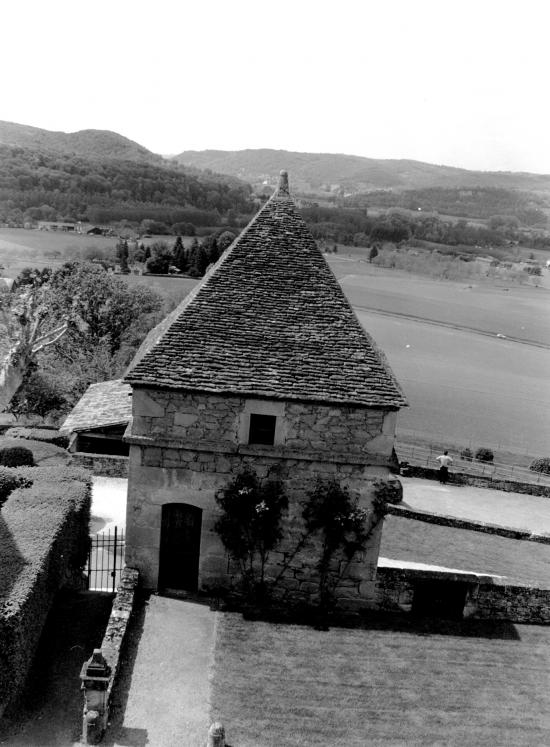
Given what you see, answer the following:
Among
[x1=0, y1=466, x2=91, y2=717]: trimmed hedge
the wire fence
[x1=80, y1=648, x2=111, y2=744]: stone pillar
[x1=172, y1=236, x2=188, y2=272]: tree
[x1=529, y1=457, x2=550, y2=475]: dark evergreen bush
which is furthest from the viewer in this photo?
[x1=172, y1=236, x2=188, y2=272]: tree

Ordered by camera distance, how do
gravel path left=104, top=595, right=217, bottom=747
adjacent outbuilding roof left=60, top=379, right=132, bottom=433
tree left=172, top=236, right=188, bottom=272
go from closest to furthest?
1. gravel path left=104, top=595, right=217, bottom=747
2. adjacent outbuilding roof left=60, top=379, right=132, bottom=433
3. tree left=172, top=236, right=188, bottom=272

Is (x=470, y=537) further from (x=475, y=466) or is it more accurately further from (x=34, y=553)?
(x=475, y=466)

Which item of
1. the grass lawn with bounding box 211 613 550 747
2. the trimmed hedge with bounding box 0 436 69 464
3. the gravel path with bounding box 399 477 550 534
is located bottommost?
the gravel path with bounding box 399 477 550 534

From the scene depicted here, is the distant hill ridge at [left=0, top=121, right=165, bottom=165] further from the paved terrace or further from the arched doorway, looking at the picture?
the arched doorway

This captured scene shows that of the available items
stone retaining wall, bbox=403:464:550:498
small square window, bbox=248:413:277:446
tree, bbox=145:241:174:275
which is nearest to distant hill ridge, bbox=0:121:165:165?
tree, bbox=145:241:174:275

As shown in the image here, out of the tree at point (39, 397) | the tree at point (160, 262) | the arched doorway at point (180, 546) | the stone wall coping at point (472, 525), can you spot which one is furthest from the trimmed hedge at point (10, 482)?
the tree at point (160, 262)

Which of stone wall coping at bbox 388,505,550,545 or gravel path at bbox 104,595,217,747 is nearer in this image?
gravel path at bbox 104,595,217,747

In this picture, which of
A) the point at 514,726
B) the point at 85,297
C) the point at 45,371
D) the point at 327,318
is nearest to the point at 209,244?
the point at 85,297

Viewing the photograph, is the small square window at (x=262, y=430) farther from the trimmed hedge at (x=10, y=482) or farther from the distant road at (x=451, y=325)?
the distant road at (x=451, y=325)
